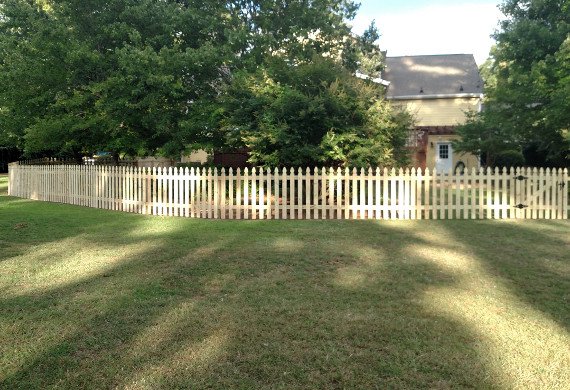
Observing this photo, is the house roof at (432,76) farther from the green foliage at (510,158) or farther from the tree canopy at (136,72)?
the tree canopy at (136,72)

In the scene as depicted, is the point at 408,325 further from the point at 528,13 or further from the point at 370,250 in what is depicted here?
the point at 528,13

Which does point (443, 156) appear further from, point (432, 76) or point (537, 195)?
point (537, 195)

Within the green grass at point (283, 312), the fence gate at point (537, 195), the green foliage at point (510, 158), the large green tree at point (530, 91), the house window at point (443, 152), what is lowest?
the green grass at point (283, 312)

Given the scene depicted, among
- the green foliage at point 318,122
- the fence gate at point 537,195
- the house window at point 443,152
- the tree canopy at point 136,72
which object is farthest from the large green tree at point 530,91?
the tree canopy at point 136,72

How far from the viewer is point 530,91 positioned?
18344mm

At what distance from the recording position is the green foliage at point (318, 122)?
12578 millimetres

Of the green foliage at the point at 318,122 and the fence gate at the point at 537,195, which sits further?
the green foliage at the point at 318,122

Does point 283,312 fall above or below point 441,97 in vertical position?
below

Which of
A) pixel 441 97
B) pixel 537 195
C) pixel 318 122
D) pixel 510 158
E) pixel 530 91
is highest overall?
pixel 441 97

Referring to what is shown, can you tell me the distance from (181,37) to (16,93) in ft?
18.8

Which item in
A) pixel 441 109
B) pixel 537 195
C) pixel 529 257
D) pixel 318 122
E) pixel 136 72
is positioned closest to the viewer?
pixel 529 257

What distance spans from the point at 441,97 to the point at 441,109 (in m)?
0.79

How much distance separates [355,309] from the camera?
4.95 m

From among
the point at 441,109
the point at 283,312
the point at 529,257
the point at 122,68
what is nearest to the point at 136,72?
the point at 122,68
